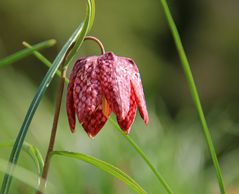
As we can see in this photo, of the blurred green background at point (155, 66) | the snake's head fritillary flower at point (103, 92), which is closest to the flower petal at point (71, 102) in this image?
the snake's head fritillary flower at point (103, 92)

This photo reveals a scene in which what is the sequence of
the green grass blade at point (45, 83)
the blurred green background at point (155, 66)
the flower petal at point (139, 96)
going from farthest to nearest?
the blurred green background at point (155, 66)
the flower petal at point (139, 96)
the green grass blade at point (45, 83)

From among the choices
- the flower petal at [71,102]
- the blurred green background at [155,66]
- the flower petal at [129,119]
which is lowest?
the blurred green background at [155,66]

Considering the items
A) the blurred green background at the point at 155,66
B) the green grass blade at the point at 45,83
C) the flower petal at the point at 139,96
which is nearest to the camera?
the green grass blade at the point at 45,83

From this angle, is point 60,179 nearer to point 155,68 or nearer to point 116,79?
point 116,79

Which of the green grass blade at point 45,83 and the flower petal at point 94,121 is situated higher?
the green grass blade at point 45,83

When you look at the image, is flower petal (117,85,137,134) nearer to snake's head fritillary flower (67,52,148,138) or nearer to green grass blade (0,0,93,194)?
snake's head fritillary flower (67,52,148,138)

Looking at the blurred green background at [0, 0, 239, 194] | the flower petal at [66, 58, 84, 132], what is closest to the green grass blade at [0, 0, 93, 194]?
the flower petal at [66, 58, 84, 132]

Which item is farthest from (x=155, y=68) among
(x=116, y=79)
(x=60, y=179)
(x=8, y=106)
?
(x=116, y=79)

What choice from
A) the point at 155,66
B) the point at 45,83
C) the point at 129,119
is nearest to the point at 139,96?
the point at 129,119

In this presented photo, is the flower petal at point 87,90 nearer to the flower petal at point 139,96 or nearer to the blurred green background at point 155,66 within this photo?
the flower petal at point 139,96
